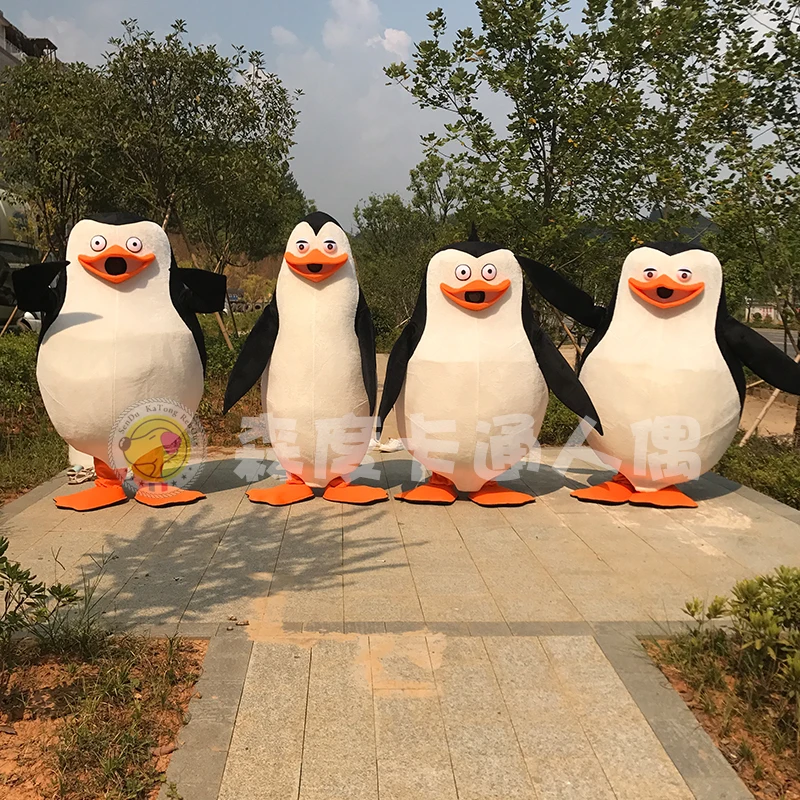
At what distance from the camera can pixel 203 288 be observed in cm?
589

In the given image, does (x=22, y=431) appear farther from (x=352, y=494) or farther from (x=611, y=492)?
(x=611, y=492)

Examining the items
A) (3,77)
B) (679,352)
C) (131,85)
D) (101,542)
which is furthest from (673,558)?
(3,77)

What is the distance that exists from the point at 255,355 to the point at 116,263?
126 centimetres

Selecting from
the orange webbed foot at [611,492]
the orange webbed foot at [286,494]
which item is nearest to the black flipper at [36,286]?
the orange webbed foot at [286,494]

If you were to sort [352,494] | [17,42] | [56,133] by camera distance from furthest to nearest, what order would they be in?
1. [17,42]
2. [56,133]
3. [352,494]

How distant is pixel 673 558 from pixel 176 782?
3.52 metres

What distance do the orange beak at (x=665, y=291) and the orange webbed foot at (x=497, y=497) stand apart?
1.91m

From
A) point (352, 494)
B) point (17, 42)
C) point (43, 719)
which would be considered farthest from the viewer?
point (17, 42)

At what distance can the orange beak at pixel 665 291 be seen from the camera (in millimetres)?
5395

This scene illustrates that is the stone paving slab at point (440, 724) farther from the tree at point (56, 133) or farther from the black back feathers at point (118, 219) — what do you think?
the tree at point (56, 133)

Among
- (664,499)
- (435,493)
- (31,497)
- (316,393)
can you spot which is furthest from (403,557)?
(31,497)

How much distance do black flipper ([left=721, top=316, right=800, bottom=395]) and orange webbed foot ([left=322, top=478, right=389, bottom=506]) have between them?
10.2 ft

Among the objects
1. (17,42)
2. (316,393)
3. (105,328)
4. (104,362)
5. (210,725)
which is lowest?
(210,725)

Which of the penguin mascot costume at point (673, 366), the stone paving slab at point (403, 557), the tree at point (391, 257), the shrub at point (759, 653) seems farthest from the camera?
the tree at point (391, 257)
